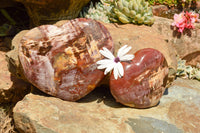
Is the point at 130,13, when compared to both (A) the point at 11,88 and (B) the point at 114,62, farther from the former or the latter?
(A) the point at 11,88

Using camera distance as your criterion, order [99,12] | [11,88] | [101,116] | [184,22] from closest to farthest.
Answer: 1. [101,116]
2. [11,88]
3. [184,22]
4. [99,12]

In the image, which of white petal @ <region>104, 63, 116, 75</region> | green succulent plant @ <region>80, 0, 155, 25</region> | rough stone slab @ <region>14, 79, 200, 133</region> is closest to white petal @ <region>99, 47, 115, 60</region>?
white petal @ <region>104, 63, 116, 75</region>

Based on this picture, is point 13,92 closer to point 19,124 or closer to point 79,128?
point 19,124

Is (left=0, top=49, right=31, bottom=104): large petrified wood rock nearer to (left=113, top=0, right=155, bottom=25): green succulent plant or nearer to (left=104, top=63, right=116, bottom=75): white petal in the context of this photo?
(left=104, top=63, right=116, bottom=75): white petal

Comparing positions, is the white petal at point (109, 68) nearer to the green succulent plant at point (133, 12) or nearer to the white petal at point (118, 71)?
the white petal at point (118, 71)

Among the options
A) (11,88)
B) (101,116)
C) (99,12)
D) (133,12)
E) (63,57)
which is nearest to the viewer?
(101,116)

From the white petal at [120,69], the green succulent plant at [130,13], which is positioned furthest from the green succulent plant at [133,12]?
the white petal at [120,69]

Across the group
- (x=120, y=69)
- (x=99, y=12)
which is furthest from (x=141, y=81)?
(x=99, y=12)

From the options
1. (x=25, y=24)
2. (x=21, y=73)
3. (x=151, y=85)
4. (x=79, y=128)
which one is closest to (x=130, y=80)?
(x=151, y=85)
